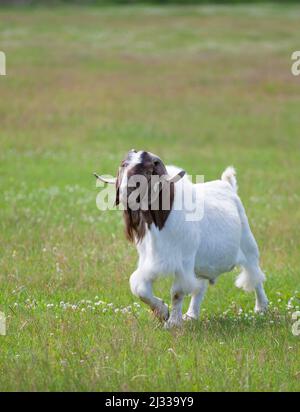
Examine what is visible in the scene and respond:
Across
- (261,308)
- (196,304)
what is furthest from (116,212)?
(196,304)

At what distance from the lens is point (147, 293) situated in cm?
932

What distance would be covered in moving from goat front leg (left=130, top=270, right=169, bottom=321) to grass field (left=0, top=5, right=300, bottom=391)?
234 millimetres

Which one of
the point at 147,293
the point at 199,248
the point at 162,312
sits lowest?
the point at 162,312

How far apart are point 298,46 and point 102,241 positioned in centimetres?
4055

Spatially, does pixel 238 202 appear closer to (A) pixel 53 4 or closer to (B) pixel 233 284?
(B) pixel 233 284

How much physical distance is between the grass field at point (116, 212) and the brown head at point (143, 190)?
3.52ft

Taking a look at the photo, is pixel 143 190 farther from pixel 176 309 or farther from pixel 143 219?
pixel 176 309

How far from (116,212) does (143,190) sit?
25.6 ft

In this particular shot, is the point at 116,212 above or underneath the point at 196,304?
above

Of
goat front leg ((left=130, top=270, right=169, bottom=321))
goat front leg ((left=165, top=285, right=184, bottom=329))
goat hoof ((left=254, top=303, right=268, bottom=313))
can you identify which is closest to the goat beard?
goat front leg ((left=130, top=270, right=169, bottom=321))

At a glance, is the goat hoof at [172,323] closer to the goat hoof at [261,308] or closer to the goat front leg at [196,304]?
the goat front leg at [196,304]

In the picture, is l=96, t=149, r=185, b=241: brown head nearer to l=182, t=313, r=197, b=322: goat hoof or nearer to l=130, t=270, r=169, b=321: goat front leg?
l=130, t=270, r=169, b=321: goat front leg

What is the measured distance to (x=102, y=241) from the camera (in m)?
Result: 13.9
